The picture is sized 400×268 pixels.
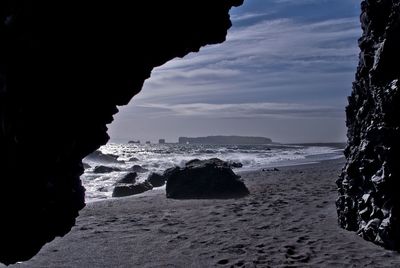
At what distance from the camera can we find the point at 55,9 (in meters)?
3.94

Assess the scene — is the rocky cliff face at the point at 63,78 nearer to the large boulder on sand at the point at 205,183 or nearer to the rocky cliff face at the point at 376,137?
the rocky cliff face at the point at 376,137

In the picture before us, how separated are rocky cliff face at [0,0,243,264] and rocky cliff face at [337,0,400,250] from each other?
438cm

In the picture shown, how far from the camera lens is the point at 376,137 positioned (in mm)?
8164

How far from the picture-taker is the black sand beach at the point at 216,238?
7.38 metres

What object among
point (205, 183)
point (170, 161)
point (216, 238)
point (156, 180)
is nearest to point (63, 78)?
point (216, 238)

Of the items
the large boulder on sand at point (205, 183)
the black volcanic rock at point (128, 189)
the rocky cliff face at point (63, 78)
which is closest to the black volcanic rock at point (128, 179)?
the black volcanic rock at point (128, 189)

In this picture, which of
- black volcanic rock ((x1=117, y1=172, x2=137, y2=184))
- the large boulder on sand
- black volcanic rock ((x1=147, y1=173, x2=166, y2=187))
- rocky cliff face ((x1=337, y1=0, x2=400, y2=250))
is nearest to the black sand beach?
rocky cliff face ((x1=337, y1=0, x2=400, y2=250))

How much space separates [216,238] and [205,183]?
732cm

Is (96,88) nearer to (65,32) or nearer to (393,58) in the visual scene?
(65,32)

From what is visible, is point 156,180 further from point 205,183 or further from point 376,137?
point 376,137

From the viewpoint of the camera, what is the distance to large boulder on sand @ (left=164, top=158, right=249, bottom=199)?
629 inches

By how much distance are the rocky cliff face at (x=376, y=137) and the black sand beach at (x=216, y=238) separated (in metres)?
0.53

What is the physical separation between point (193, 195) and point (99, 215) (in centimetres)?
476

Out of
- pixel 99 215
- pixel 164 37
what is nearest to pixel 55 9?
pixel 164 37
